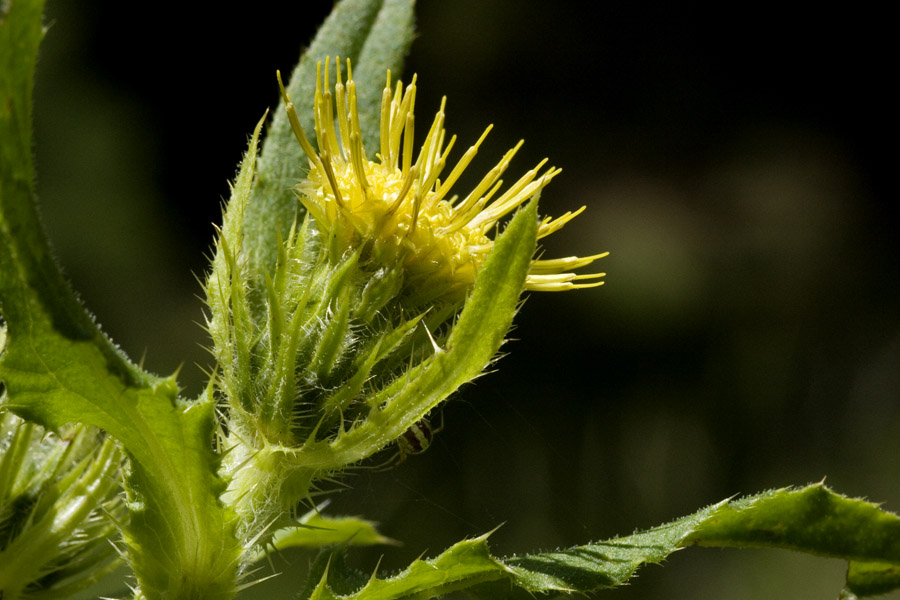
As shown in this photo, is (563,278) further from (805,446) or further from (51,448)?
(805,446)

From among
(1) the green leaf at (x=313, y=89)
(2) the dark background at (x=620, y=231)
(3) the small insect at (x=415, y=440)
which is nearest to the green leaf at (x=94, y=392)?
(3) the small insect at (x=415, y=440)

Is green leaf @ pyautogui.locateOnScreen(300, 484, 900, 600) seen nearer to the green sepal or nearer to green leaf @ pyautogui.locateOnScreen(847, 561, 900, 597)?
green leaf @ pyautogui.locateOnScreen(847, 561, 900, 597)

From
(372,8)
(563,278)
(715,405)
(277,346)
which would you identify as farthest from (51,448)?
(715,405)

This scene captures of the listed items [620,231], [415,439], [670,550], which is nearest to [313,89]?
[415,439]

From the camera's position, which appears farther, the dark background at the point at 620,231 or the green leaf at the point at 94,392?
the dark background at the point at 620,231

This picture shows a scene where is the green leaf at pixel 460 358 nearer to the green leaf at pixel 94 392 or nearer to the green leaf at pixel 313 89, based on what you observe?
the green leaf at pixel 94 392

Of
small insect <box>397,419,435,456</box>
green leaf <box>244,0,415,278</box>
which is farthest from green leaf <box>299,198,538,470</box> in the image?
green leaf <box>244,0,415,278</box>
